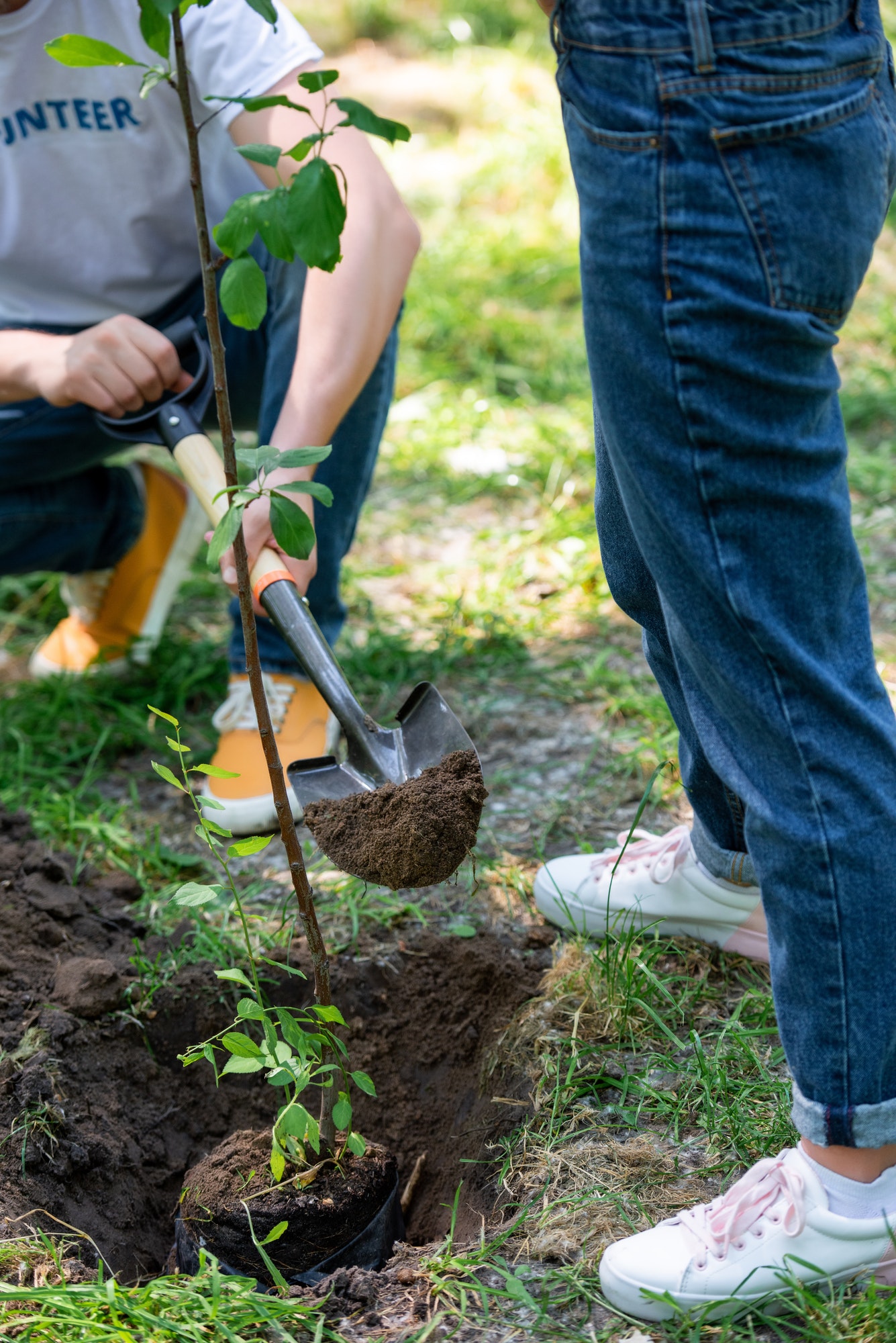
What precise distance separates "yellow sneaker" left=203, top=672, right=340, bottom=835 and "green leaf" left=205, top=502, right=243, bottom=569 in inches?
40.4

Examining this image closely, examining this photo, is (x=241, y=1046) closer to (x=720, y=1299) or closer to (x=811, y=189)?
(x=720, y=1299)

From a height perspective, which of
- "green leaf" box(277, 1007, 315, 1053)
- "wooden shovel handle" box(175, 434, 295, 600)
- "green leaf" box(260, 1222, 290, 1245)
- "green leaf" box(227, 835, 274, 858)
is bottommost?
"green leaf" box(260, 1222, 290, 1245)

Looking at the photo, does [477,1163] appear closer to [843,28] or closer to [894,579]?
[843,28]

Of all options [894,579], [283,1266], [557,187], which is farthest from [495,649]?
[557,187]

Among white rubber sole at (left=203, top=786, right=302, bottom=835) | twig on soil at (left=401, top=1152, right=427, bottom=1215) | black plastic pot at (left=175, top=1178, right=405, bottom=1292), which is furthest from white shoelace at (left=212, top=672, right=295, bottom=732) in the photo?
black plastic pot at (left=175, top=1178, right=405, bottom=1292)

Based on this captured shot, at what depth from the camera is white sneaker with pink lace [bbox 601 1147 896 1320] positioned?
3.70 ft

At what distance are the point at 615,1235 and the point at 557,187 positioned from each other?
4.63 metres

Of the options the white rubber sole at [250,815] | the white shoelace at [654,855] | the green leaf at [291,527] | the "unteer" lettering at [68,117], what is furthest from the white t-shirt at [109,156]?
the white shoelace at [654,855]

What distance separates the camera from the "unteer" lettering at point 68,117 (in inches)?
81.7

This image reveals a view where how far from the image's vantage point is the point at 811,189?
92cm

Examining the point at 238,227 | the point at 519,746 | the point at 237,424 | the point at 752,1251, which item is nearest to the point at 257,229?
the point at 238,227

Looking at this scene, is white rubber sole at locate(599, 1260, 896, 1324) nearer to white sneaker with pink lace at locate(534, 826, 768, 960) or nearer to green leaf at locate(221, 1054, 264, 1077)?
green leaf at locate(221, 1054, 264, 1077)

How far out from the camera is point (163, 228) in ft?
7.44

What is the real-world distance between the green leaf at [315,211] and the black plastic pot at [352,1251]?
106cm
